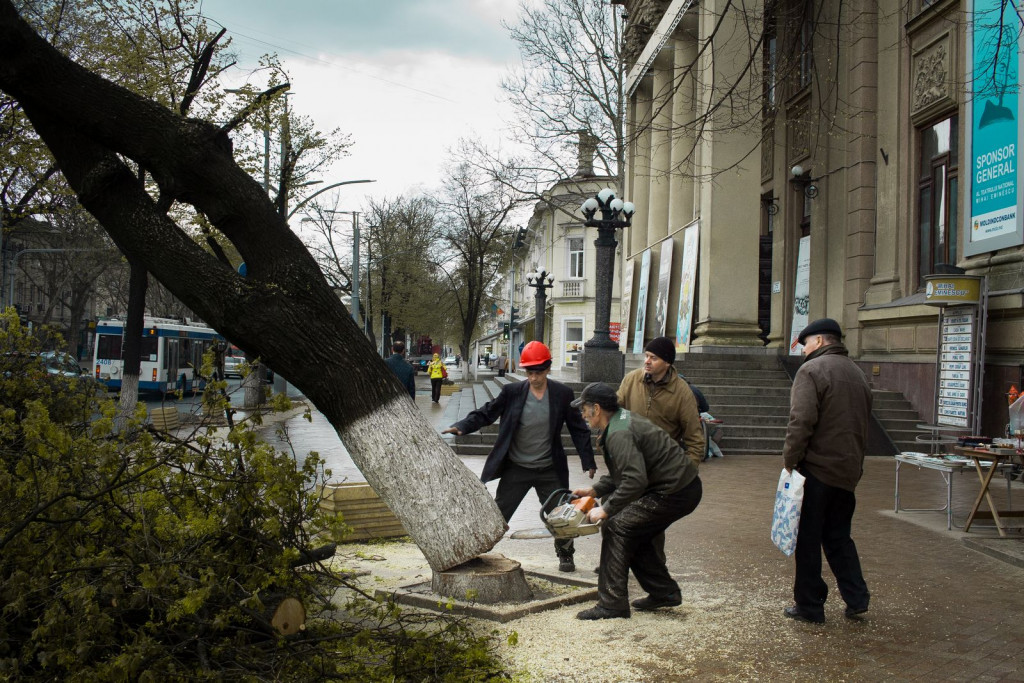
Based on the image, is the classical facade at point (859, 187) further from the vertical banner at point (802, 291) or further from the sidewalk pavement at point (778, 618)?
the sidewalk pavement at point (778, 618)

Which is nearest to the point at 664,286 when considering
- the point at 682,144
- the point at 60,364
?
the point at 682,144

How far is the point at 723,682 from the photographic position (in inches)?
182

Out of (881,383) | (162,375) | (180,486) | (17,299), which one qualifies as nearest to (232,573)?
(180,486)

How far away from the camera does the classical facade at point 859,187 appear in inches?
577

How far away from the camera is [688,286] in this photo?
23234 mm

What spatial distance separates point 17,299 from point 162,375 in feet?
162

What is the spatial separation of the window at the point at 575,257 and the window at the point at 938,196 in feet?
133

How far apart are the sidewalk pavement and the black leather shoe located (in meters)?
0.06

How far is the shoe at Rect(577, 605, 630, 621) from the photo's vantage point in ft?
18.6

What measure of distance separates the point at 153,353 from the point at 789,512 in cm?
3204

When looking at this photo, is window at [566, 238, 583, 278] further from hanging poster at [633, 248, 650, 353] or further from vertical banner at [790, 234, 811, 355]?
vertical banner at [790, 234, 811, 355]

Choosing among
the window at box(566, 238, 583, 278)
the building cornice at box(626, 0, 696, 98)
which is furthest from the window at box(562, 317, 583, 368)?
the building cornice at box(626, 0, 696, 98)

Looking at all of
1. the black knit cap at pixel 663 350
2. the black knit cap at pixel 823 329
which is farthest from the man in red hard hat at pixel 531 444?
the black knit cap at pixel 823 329

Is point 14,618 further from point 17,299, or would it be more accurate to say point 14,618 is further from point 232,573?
point 17,299
